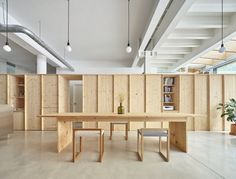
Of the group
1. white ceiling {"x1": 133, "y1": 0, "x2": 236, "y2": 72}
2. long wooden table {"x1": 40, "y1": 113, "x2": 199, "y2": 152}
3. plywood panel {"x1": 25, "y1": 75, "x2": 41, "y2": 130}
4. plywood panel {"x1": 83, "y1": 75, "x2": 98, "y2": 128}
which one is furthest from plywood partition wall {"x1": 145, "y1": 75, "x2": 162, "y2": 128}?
plywood panel {"x1": 25, "y1": 75, "x2": 41, "y2": 130}

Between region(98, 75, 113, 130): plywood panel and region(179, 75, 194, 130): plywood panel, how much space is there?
8.26 ft

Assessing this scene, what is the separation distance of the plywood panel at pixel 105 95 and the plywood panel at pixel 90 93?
18cm

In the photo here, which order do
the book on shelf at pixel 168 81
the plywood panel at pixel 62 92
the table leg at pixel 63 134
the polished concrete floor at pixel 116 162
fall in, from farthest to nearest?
the book on shelf at pixel 168 81
the plywood panel at pixel 62 92
the table leg at pixel 63 134
the polished concrete floor at pixel 116 162

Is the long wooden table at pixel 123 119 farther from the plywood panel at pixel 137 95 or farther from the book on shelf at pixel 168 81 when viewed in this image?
the book on shelf at pixel 168 81

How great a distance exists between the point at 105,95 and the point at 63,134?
99.8 inches

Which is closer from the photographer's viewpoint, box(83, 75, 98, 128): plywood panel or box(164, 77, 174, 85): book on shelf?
box(83, 75, 98, 128): plywood panel

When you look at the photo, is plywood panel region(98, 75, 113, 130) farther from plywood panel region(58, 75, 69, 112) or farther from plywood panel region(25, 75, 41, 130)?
plywood panel region(25, 75, 41, 130)

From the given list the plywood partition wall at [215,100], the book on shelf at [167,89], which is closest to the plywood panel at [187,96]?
the book on shelf at [167,89]

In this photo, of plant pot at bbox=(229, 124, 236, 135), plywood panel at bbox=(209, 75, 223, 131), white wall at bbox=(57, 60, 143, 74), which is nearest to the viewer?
plant pot at bbox=(229, 124, 236, 135)

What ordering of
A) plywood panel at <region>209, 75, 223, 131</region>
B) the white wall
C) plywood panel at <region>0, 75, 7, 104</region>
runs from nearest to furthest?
plywood panel at <region>209, 75, 223, 131</region>, plywood panel at <region>0, 75, 7, 104</region>, the white wall

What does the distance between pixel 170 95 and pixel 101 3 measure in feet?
14.0

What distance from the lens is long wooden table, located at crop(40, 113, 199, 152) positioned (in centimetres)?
370

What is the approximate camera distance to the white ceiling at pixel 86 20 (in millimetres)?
4039

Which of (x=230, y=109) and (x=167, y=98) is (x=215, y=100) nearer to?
(x=230, y=109)
